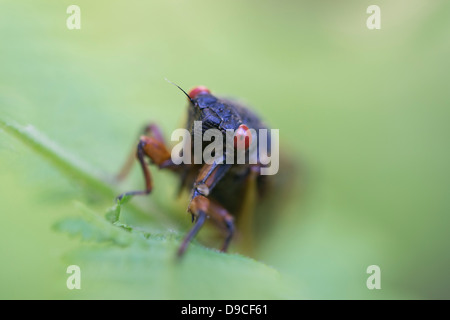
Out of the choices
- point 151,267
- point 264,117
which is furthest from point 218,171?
point 264,117

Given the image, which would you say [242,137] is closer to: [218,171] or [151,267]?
[218,171]

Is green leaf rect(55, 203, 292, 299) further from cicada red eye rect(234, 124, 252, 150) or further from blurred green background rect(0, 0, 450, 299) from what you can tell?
cicada red eye rect(234, 124, 252, 150)

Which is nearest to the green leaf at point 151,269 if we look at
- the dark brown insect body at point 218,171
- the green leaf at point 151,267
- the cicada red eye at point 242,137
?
the green leaf at point 151,267

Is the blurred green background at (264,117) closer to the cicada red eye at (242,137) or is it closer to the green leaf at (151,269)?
the green leaf at (151,269)

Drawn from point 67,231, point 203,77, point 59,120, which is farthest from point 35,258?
point 203,77

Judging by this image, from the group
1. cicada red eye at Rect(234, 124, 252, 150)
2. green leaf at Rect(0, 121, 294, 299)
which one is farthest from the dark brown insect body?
green leaf at Rect(0, 121, 294, 299)
